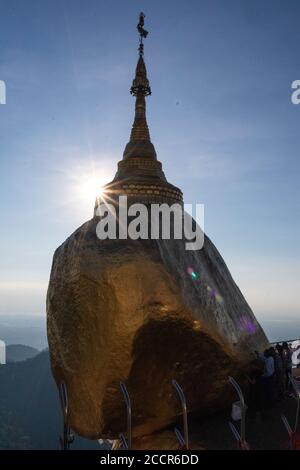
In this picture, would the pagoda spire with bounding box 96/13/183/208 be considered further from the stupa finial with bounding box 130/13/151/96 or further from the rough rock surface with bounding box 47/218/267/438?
the rough rock surface with bounding box 47/218/267/438

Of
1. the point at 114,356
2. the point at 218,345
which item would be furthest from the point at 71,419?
the point at 218,345

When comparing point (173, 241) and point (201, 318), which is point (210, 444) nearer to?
point (201, 318)

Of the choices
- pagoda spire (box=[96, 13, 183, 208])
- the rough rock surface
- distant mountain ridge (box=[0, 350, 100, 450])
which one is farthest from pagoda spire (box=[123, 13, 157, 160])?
distant mountain ridge (box=[0, 350, 100, 450])

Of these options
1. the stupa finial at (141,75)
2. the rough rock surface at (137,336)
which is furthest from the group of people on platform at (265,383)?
the stupa finial at (141,75)

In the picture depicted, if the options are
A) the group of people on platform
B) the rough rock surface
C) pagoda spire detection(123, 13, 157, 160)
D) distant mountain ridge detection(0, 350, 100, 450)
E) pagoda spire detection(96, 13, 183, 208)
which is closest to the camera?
the rough rock surface

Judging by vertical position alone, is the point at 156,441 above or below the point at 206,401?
below

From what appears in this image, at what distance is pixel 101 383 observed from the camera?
300 inches

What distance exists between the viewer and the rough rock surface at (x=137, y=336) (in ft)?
24.7

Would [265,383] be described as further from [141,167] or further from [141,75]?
[141,75]

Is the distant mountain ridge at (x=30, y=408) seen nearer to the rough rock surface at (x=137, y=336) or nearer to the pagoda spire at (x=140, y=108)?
the pagoda spire at (x=140, y=108)

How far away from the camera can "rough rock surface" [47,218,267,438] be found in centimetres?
752
